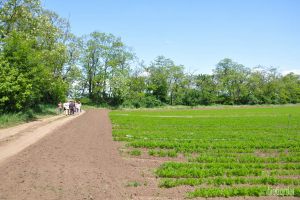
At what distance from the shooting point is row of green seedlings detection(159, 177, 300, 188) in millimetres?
8227

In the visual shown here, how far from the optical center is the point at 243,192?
7.46 metres

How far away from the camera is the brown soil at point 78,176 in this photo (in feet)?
23.6

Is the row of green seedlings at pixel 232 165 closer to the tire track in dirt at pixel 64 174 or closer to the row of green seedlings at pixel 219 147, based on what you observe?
the tire track in dirt at pixel 64 174

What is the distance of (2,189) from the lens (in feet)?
24.1

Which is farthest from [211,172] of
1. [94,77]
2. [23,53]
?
[94,77]

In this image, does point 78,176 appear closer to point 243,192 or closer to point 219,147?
point 243,192

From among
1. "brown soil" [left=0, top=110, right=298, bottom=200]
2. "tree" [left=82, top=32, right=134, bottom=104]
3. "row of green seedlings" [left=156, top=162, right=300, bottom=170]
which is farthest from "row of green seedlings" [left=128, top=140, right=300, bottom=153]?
"tree" [left=82, top=32, right=134, bottom=104]

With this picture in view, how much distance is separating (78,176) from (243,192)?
4.63m

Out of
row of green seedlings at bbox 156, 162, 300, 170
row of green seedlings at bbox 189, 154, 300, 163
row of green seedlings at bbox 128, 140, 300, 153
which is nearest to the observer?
row of green seedlings at bbox 156, 162, 300, 170

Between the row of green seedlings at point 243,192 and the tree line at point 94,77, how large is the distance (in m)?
20.6

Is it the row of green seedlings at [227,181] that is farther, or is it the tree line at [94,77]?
the tree line at [94,77]

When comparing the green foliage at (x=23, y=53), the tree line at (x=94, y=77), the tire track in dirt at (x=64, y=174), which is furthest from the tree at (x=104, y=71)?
the tire track in dirt at (x=64, y=174)

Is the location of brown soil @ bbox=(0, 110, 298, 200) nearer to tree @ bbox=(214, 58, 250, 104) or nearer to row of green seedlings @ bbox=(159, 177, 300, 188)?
row of green seedlings @ bbox=(159, 177, 300, 188)

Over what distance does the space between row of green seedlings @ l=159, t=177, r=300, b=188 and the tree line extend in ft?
64.1
